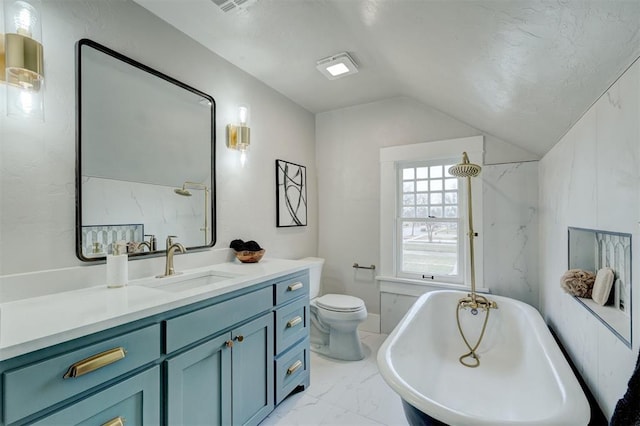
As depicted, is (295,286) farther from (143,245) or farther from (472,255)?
(472,255)

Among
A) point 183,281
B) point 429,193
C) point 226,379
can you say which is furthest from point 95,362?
point 429,193

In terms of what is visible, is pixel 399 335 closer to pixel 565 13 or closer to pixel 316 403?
pixel 316 403

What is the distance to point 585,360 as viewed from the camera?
54.0 inches

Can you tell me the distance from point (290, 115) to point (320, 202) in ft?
3.27

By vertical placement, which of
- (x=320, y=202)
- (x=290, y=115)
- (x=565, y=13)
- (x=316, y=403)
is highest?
(x=290, y=115)

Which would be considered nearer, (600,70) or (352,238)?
(600,70)

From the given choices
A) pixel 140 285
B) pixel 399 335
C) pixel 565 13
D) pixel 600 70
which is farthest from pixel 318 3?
pixel 399 335

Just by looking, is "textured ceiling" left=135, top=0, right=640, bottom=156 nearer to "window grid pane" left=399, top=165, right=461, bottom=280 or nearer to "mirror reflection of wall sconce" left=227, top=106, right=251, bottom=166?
"mirror reflection of wall sconce" left=227, top=106, right=251, bottom=166

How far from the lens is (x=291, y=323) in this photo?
75.0 inches

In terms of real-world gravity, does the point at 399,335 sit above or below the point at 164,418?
above

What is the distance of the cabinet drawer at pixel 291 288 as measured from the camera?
181 centimetres

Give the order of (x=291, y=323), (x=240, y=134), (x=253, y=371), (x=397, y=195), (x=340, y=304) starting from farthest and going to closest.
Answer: (x=397, y=195) < (x=340, y=304) < (x=240, y=134) < (x=291, y=323) < (x=253, y=371)

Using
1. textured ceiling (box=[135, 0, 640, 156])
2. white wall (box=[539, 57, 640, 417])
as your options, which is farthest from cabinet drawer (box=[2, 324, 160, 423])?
textured ceiling (box=[135, 0, 640, 156])

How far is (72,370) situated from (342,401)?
1581 millimetres
